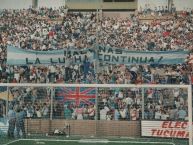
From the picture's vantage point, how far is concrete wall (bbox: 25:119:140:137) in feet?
49.2

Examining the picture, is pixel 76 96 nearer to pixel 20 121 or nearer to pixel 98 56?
pixel 98 56

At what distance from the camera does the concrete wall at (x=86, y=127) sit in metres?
15.0

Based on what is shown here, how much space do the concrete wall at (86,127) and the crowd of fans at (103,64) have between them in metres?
0.21

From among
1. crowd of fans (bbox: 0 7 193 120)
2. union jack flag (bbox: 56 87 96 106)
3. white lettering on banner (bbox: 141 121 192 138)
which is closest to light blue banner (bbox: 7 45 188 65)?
crowd of fans (bbox: 0 7 193 120)

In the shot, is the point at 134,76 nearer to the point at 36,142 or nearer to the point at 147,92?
the point at 147,92

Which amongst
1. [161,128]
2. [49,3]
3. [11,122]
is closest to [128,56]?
[161,128]

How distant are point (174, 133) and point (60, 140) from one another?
13.0 feet

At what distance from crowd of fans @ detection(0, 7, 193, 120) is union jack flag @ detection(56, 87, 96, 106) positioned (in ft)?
0.60

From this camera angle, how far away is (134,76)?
19.8 m

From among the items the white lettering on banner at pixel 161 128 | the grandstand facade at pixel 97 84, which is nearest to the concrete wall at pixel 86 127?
the grandstand facade at pixel 97 84

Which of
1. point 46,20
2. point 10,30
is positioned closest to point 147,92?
point 10,30

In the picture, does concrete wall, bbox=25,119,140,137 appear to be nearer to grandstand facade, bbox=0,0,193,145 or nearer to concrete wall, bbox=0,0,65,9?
grandstand facade, bbox=0,0,193,145

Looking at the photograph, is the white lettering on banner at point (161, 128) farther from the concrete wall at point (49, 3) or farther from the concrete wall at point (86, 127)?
the concrete wall at point (49, 3)

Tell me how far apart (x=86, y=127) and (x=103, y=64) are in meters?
5.32
